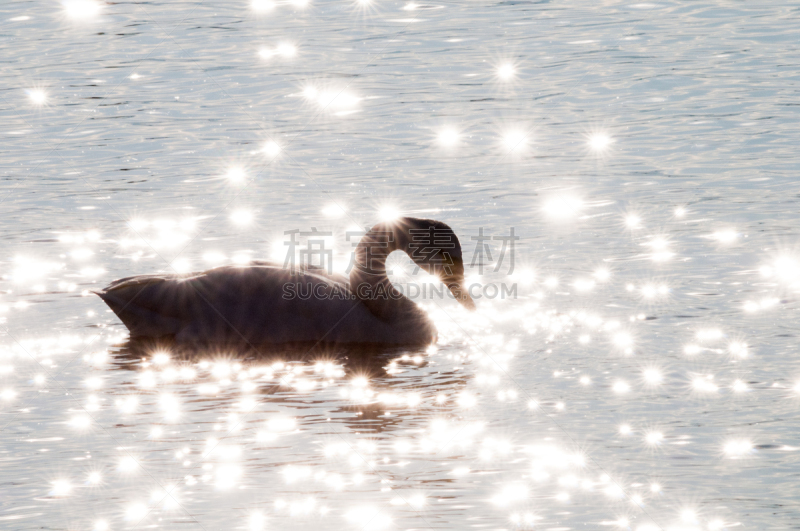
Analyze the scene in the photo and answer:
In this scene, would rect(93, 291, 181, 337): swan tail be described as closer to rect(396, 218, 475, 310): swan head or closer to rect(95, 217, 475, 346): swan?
rect(95, 217, 475, 346): swan

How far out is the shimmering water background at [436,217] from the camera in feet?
22.4

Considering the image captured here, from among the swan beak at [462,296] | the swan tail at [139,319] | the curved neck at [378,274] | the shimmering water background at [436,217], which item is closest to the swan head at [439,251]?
the swan beak at [462,296]

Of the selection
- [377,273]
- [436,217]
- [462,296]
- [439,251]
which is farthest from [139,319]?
[436,217]

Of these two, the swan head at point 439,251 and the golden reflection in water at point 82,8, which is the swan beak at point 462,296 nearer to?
the swan head at point 439,251

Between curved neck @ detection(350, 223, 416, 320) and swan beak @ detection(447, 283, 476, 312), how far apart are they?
0.43 m

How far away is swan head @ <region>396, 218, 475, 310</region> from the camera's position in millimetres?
10453

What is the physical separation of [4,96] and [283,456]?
1482cm

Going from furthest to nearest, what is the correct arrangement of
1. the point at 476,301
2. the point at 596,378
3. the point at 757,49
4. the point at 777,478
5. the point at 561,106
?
the point at 757,49 < the point at 561,106 < the point at 476,301 < the point at 596,378 < the point at 777,478

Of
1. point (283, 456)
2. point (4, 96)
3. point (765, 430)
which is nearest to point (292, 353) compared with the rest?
point (283, 456)

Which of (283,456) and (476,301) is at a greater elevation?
(476,301)

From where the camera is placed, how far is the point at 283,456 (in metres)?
7.33

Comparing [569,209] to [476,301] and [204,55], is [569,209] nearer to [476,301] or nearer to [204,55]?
[476,301]

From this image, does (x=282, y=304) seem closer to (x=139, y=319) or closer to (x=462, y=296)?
(x=139, y=319)

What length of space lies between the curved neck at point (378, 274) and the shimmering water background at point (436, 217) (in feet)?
1.93
